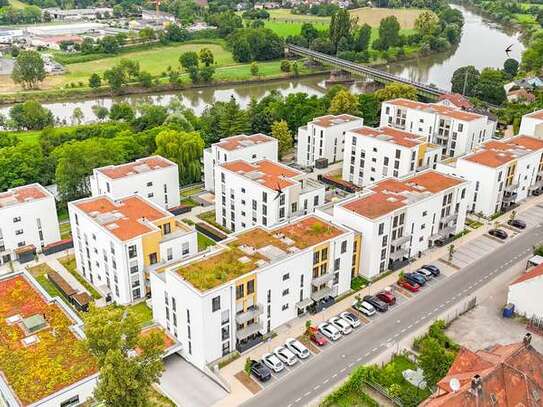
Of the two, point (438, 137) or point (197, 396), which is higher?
point (438, 137)

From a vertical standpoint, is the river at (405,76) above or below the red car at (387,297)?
above

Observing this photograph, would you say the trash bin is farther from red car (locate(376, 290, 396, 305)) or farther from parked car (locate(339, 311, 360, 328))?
parked car (locate(339, 311, 360, 328))

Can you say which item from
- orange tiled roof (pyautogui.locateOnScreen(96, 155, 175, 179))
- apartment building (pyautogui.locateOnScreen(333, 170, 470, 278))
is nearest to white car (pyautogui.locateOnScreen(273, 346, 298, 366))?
apartment building (pyautogui.locateOnScreen(333, 170, 470, 278))

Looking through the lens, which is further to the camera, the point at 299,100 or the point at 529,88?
the point at 529,88

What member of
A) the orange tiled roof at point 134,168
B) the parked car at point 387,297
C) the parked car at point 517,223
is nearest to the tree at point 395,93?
the parked car at point 517,223

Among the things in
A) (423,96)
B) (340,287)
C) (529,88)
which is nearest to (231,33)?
(423,96)

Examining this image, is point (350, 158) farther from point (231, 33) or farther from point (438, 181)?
point (231, 33)

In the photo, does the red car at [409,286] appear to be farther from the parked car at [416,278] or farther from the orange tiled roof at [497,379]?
the orange tiled roof at [497,379]
